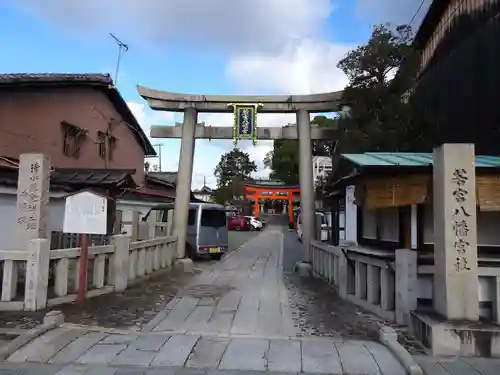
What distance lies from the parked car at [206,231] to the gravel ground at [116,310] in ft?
21.5

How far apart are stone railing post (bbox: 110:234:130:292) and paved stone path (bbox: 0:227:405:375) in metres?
1.99

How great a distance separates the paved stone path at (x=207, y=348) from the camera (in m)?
5.16

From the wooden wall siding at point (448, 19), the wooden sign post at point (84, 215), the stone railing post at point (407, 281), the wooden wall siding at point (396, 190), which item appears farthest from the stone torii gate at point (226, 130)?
the stone railing post at point (407, 281)

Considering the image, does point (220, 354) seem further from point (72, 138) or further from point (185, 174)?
point (72, 138)

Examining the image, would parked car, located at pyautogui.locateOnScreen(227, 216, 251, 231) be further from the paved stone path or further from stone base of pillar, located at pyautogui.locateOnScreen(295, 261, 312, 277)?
the paved stone path

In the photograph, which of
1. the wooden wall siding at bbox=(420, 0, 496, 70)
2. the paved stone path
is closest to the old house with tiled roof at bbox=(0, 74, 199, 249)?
the paved stone path

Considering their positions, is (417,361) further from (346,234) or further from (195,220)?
(195,220)

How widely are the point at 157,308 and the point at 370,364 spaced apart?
4.49 metres

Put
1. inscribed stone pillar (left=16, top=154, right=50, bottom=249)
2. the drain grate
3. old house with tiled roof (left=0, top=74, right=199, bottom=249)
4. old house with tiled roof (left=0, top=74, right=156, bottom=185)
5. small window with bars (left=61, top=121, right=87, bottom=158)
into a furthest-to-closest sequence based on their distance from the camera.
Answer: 1. small window with bars (left=61, top=121, right=87, bottom=158)
2. old house with tiled roof (left=0, top=74, right=156, bottom=185)
3. old house with tiled roof (left=0, top=74, right=199, bottom=249)
4. the drain grate
5. inscribed stone pillar (left=16, top=154, right=50, bottom=249)

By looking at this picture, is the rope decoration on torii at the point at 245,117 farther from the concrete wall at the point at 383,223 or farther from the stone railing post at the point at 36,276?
the stone railing post at the point at 36,276

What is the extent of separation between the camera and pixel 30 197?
885 cm

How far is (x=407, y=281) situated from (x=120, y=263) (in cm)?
615

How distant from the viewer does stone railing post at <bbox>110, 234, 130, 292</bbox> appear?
31.7 feet

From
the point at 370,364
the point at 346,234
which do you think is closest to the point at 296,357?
the point at 370,364
